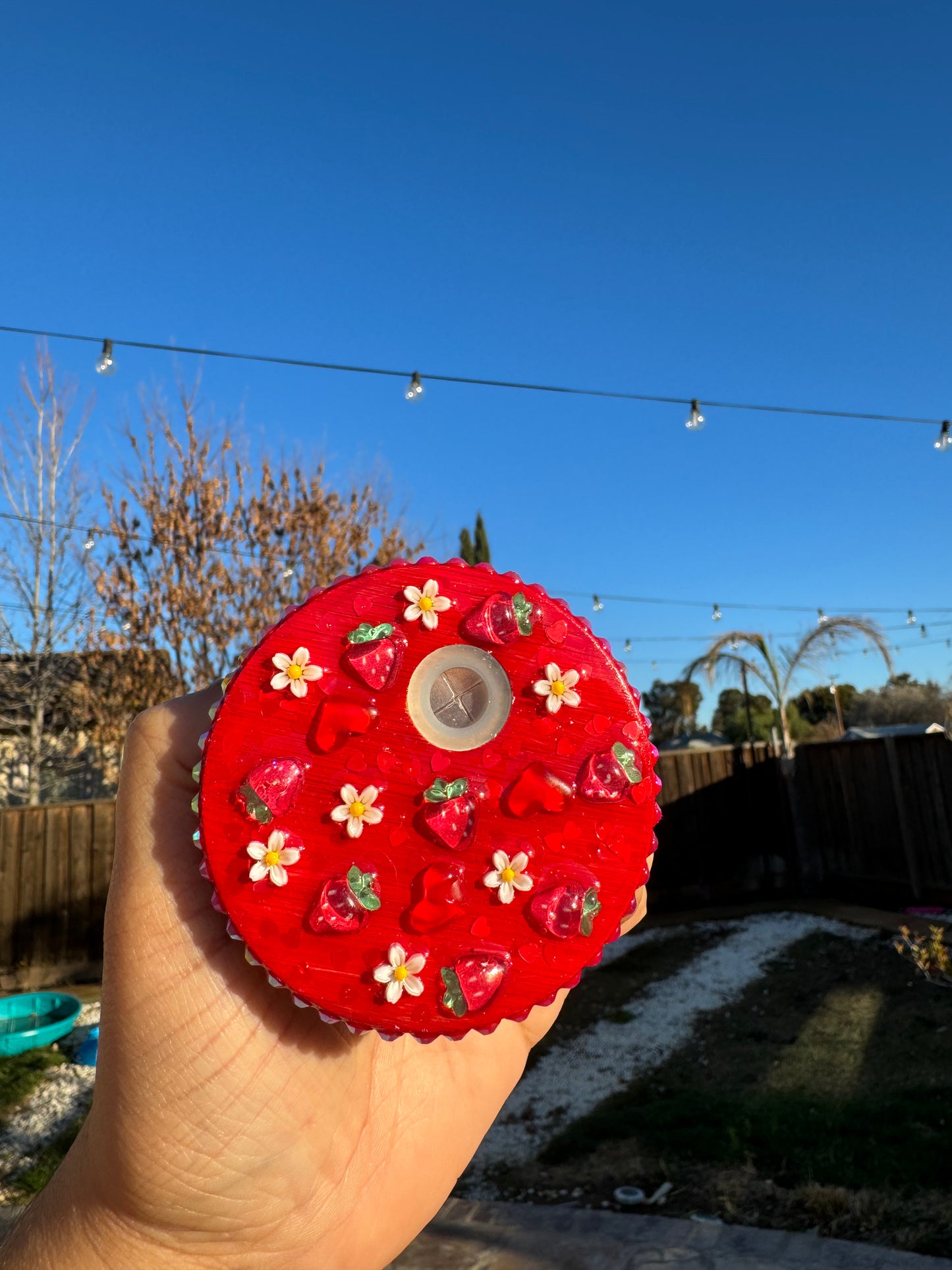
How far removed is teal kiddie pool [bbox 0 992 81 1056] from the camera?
6328 millimetres

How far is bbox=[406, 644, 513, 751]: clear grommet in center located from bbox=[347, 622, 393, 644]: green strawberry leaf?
0.07 m

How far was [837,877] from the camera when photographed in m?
10.3

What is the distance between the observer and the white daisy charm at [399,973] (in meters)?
1.07

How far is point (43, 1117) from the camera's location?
526cm

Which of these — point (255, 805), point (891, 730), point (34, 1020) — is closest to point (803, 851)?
point (34, 1020)

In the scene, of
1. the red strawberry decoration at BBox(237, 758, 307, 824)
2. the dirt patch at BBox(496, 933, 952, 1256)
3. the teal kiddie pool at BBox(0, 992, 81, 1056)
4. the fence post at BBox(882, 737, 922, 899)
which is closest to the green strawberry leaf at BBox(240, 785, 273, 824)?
the red strawberry decoration at BBox(237, 758, 307, 824)

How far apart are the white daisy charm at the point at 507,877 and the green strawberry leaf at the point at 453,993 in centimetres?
11

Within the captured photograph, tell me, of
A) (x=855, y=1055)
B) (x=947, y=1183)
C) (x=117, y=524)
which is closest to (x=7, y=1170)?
(x=947, y=1183)

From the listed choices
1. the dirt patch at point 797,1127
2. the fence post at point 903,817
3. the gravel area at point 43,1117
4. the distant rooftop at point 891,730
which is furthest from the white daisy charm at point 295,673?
the distant rooftop at point 891,730

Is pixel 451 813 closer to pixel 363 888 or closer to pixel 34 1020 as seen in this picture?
pixel 363 888

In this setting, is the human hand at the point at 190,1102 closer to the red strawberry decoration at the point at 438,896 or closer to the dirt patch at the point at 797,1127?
the red strawberry decoration at the point at 438,896

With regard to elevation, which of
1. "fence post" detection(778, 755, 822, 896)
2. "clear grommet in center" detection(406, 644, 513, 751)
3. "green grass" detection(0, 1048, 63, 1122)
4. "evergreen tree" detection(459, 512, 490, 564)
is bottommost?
"green grass" detection(0, 1048, 63, 1122)

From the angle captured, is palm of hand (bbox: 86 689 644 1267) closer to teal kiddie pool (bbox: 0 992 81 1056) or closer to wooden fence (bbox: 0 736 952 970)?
teal kiddie pool (bbox: 0 992 81 1056)

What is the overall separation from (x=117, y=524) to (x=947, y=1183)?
10444 millimetres
